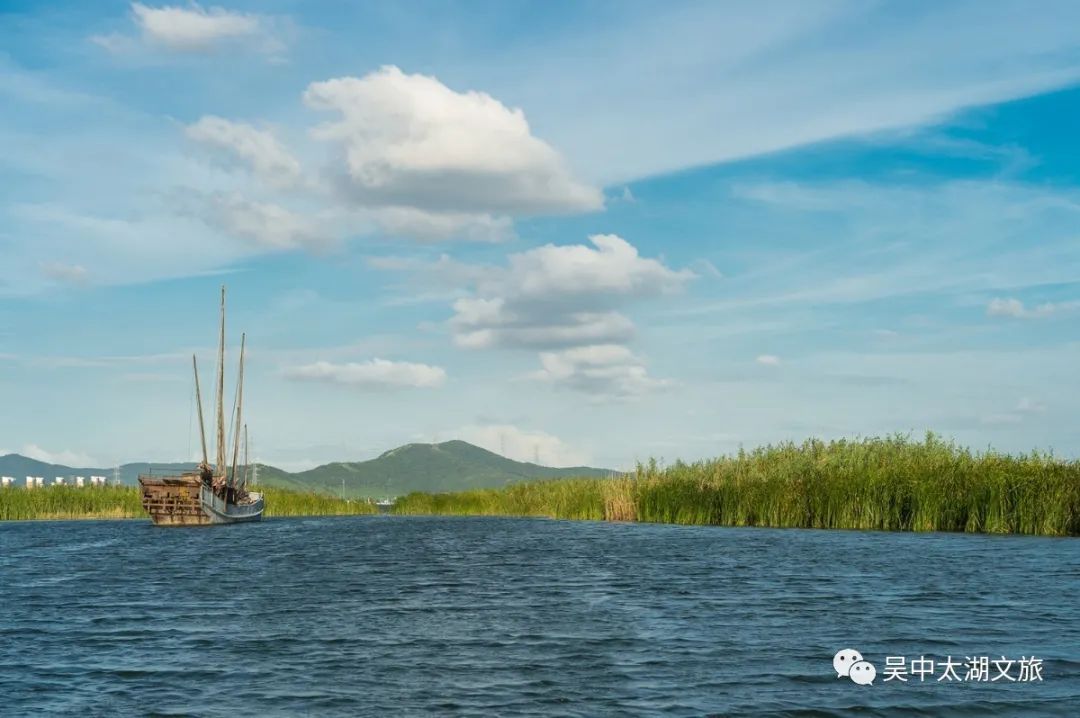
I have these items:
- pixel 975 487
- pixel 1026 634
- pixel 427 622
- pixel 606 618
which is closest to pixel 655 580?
pixel 606 618

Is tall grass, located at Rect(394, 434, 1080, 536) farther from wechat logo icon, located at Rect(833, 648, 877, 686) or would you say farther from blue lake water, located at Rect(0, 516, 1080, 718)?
wechat logo icon, located at Rect(833, 648, 877, 686)

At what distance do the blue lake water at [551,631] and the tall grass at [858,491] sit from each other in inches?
159

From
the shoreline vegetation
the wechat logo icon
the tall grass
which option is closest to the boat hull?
the shoreline vegetation

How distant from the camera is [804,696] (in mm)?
16031

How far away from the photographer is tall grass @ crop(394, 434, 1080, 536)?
156 feet

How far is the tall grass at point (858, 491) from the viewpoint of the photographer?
156 feet

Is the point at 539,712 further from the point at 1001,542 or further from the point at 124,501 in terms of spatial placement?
the point at 124,501

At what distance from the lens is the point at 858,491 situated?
177 feet

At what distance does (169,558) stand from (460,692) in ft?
113

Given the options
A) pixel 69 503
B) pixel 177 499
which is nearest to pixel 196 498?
pixel 177 499

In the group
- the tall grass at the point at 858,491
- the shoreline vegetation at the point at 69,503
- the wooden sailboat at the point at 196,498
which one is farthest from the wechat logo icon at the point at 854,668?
the shoreline vegetation at the point at 69,503

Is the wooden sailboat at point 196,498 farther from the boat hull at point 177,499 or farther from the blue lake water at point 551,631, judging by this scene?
the blue lake water at point 551,631

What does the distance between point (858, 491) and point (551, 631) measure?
35553mm

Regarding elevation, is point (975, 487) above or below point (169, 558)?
above
